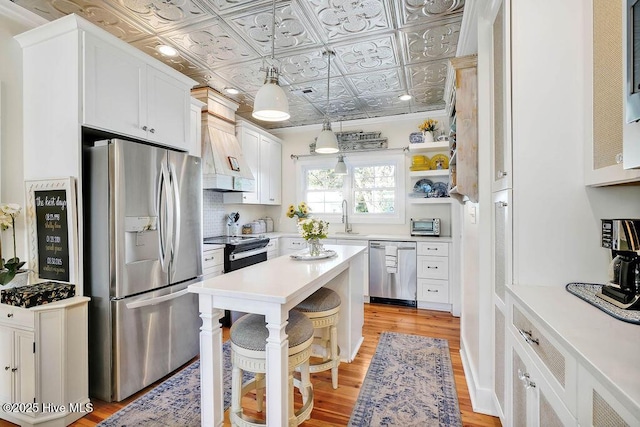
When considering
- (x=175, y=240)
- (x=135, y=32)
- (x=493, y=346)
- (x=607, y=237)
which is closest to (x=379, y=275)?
(x=493, y=346)

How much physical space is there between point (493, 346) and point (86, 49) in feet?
10.3

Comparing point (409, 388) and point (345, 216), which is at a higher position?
point (345, 216)

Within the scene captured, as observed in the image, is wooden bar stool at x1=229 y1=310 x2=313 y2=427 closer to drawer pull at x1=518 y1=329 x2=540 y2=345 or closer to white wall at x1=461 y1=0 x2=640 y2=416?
drawer pull at x1=518 y1=329 x2=540 y2=345

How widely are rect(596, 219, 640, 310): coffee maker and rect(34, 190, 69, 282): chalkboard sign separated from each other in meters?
2.81

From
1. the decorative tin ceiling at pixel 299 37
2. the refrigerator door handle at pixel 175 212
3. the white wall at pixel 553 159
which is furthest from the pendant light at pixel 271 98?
the white wall at pixel 553 159

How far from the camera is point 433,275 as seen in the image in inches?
152

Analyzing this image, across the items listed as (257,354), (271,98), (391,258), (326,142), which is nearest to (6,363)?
(257,354)

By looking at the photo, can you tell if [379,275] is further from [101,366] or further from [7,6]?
[7,6]

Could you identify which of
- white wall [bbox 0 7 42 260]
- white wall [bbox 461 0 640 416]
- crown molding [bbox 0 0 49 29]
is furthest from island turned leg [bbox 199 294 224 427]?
crown molding [bbox 0 0 49 29]

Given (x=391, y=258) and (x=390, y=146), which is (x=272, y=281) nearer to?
(x=391, y=258)

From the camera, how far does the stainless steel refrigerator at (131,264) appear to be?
6.47 feet

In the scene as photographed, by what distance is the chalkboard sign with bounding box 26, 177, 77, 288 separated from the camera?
192cm

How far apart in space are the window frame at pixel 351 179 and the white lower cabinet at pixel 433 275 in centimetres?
77

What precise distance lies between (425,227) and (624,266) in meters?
3.11
